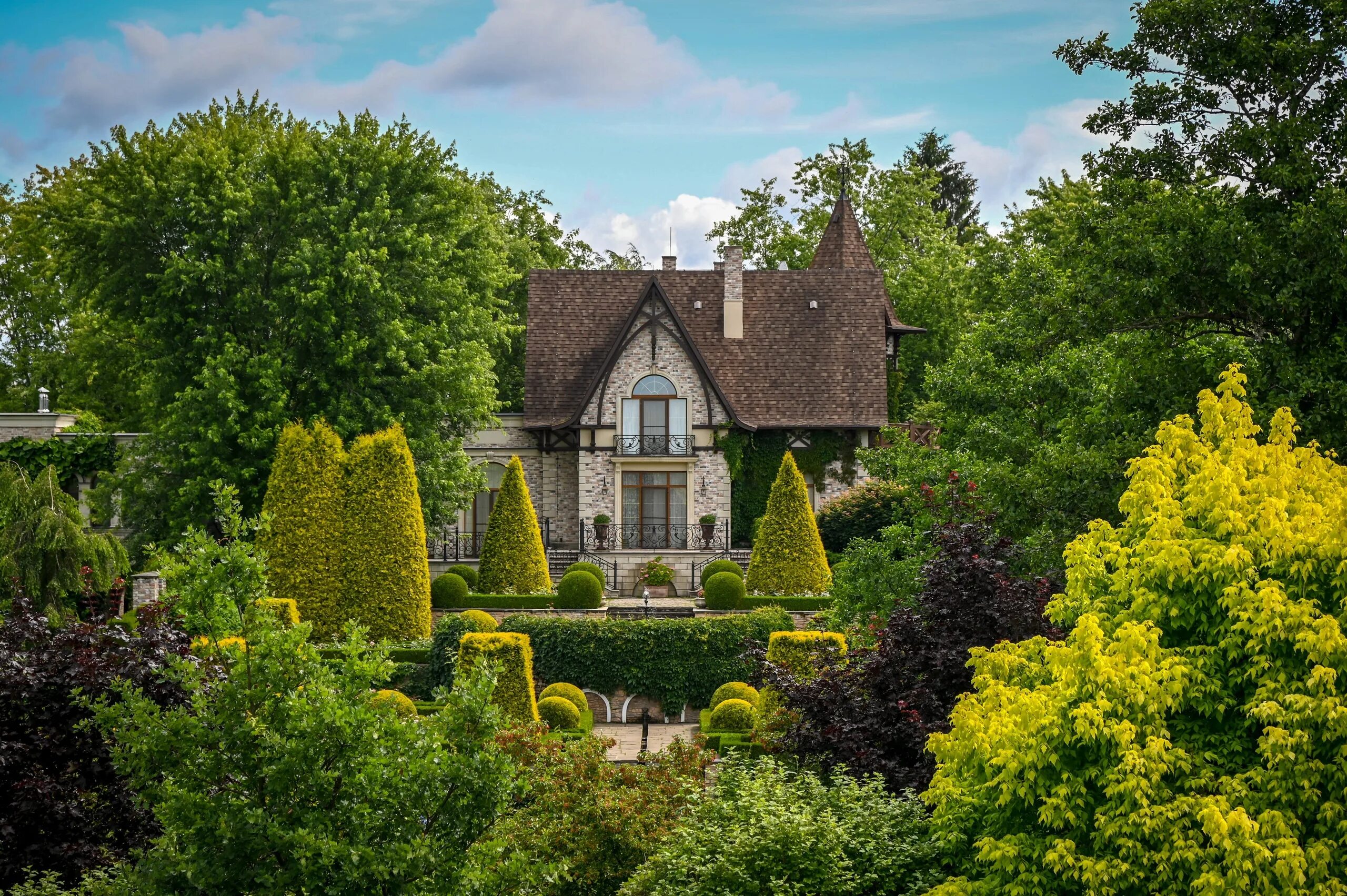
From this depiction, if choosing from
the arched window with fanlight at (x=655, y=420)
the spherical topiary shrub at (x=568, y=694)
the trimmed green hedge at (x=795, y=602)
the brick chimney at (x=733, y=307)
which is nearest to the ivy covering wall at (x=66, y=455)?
the arched window with fanlight at (x=655, y=420)

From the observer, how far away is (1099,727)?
8523 mm

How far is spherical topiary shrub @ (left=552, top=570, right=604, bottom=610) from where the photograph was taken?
2909 cm

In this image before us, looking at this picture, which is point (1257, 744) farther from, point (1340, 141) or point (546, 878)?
point (1340, 141)

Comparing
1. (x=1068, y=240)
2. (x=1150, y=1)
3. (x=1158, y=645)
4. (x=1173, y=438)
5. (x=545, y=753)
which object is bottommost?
(x=545, y=753)

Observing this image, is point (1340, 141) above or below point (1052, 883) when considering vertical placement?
above

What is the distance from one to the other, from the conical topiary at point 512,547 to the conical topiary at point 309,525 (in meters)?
5.26

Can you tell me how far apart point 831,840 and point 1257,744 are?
3.21 metres

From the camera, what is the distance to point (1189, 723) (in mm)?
8969

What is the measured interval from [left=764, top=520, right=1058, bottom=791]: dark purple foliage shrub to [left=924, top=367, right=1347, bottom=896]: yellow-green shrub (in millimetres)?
2832

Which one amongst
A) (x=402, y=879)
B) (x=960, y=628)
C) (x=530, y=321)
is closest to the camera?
(x=402, y=879)

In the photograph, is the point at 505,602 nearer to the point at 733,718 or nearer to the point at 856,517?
the point at 733,718

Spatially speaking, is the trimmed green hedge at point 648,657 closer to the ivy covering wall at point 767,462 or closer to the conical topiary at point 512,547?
the conical topiary at point 512,547

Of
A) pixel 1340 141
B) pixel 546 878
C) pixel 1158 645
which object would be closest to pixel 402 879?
pixel 546 878

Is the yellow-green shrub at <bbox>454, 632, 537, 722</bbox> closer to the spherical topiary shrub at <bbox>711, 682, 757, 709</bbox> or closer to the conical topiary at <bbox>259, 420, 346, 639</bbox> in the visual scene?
the spherical topiary shrub at <bbox>711, 682, 757, 709</bbox>
